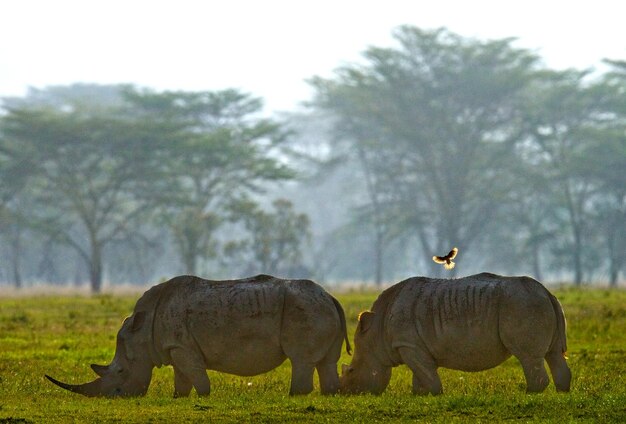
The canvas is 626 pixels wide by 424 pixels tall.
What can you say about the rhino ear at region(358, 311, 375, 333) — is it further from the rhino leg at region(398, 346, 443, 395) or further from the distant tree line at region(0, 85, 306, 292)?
the distant tree line at region(0, 85, 306, 292)

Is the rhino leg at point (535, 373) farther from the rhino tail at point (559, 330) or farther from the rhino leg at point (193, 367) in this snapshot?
the rhino leg at point (193, 367)

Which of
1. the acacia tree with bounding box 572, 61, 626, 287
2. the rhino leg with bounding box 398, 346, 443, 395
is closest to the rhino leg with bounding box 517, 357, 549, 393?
the rhino leg with bounding box 398, 346, 443, 395

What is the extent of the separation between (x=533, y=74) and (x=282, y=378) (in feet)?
163

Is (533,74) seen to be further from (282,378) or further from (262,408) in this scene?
(262,408)

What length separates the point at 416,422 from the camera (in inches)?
467

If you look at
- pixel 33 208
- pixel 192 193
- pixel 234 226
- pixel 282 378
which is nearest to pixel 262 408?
pixel 282 378

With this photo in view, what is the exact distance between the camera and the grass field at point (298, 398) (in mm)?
12219

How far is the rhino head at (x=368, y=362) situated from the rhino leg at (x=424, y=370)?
523 millimetres

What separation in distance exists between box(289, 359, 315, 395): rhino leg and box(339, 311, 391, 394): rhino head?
0.54m

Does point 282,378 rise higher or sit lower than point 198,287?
lower

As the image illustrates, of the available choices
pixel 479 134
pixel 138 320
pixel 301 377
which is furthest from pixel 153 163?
pixel 301 377

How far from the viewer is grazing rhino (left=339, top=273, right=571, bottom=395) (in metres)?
13.8

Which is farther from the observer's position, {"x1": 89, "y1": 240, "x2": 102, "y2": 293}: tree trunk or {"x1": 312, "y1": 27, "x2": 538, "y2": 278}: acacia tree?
{"x1": 312, "y1": 27, "x2": 538, "y2": 278}: acacia tree

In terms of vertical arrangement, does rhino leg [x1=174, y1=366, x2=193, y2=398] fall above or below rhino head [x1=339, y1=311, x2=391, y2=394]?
below
